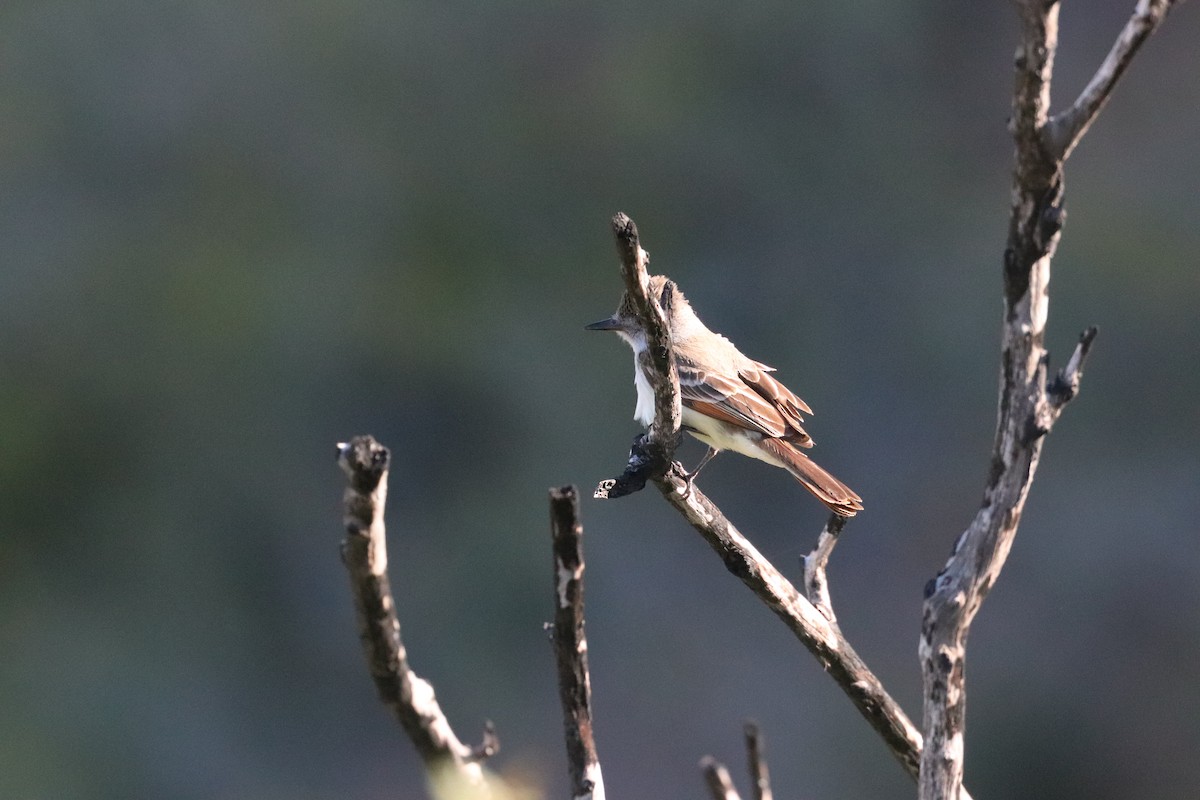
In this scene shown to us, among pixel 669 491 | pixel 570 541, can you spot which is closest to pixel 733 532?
pixel 669 491

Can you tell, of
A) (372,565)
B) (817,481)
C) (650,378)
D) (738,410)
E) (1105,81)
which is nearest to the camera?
(372,565)

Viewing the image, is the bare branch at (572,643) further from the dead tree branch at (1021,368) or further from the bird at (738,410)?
the bird at (738,410)

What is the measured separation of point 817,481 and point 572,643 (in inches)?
66.3

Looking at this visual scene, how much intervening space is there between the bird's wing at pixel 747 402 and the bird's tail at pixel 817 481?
0.18 ft

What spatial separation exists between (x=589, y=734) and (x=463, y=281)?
9.97 meters

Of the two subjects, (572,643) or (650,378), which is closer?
(572,643)

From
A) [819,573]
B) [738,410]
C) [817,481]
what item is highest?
[738,410]

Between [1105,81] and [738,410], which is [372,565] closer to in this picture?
[1105,81]

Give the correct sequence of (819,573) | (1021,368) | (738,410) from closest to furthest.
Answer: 1. (1021,368)
2. (819,573)
3. (738,410)

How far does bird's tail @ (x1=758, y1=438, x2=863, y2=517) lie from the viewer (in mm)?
3430

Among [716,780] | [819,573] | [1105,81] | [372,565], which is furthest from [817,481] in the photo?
[372,565]

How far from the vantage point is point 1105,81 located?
2109mm

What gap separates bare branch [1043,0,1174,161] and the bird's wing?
1687mm

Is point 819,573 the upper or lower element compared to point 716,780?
upper
